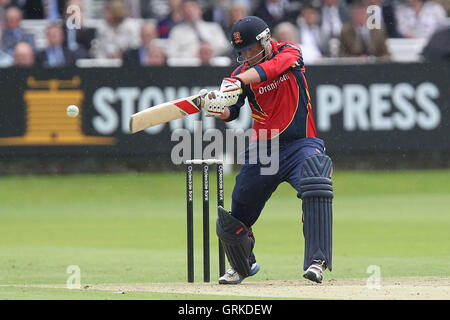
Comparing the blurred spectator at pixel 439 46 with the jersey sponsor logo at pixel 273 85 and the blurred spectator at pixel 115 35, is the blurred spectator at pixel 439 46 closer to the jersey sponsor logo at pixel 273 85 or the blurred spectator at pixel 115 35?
the blurred spectator at pixel 115 35

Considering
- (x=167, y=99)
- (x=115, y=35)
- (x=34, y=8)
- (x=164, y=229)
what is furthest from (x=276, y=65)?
(x=34, y=8)

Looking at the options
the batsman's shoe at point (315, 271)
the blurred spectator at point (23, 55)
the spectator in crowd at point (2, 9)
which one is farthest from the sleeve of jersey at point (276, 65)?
the spectator in crowd at point (2, 9)

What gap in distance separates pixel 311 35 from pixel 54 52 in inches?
167

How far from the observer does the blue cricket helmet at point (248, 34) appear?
720 centimetres

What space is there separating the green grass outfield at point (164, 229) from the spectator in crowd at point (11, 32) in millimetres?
2170

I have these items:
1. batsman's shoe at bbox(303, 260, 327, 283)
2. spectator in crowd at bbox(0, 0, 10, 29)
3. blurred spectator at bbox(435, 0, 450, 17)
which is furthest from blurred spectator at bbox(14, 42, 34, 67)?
batsman's shoe at bbox(303, 260, 327, 283)

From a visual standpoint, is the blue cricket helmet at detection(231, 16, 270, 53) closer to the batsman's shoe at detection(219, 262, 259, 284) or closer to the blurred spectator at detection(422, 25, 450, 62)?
the batsman's shoe at detection(219, 262, 259, 284)

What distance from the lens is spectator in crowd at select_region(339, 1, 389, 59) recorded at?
16.4 meters

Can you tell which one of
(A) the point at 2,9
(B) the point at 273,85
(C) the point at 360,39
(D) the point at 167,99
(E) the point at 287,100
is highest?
(A) the point at 2,9

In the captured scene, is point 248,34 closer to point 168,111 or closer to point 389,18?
point 168,111

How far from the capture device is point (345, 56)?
1641 cm

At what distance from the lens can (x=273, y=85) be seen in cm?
733
